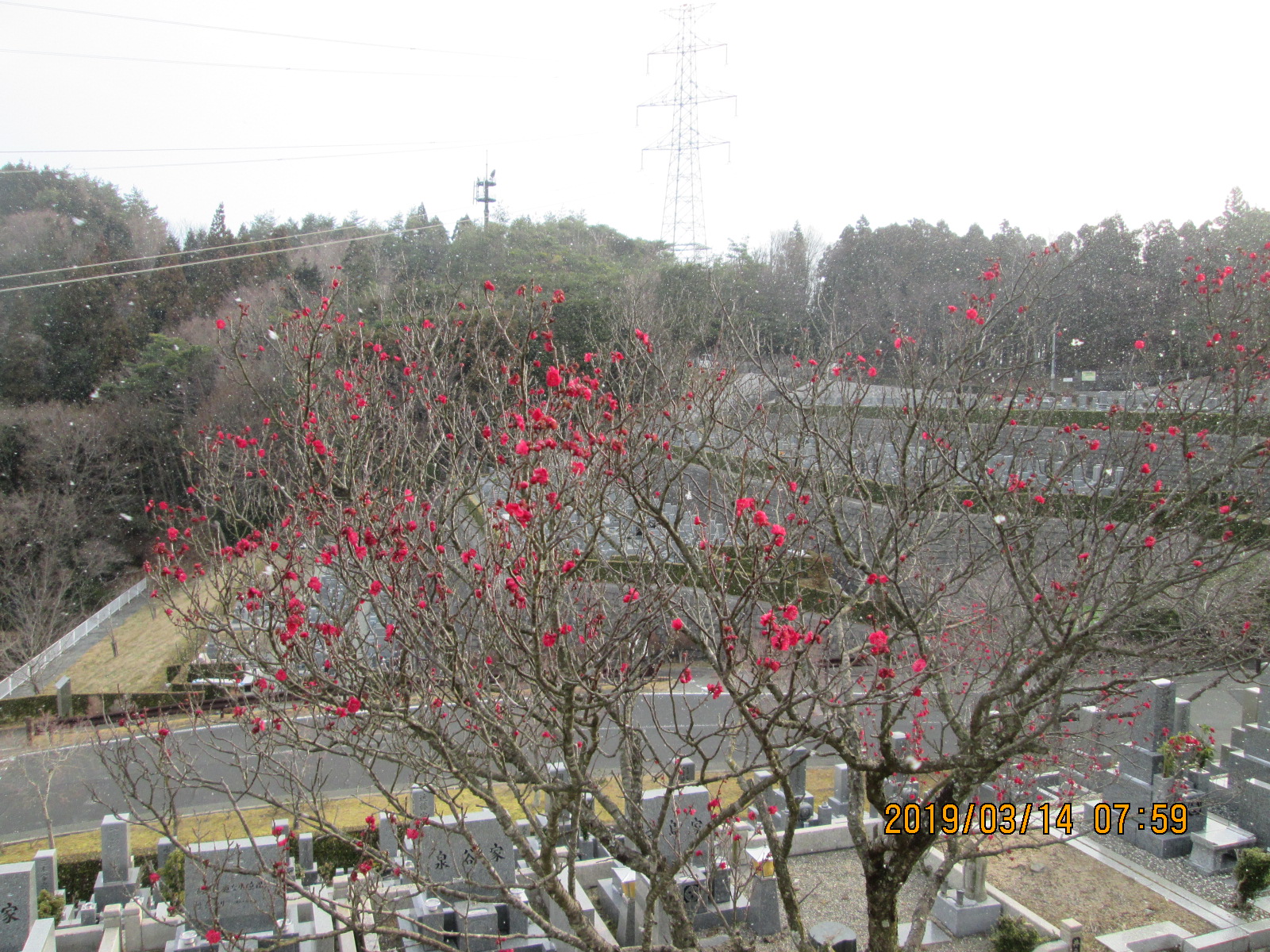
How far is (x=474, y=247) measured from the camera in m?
21.3

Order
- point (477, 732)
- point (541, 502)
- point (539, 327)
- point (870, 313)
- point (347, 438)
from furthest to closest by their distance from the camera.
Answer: point (870, 313) < point (347, 438) < point (539, 327) < point (477, 732) < point (541, 502)

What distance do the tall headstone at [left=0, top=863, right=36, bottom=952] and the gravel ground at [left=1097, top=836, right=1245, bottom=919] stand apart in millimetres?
8521

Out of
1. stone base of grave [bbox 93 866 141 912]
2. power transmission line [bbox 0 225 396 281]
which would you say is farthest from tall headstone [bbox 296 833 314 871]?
power transmission line [bbox 0 225 396 281]

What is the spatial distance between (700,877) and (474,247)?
18.2 m

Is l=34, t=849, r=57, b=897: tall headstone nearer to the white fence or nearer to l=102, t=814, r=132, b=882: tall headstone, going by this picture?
l=102, t=814, r=132, b=882: tall headstone

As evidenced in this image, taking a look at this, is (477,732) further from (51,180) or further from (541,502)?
(51,180)

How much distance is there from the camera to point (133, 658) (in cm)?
1312

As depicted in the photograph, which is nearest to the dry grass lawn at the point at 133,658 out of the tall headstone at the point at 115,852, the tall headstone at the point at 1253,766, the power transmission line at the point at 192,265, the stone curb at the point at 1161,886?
the tall headstone at the point at 115,852

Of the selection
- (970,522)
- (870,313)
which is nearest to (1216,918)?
(970,522)

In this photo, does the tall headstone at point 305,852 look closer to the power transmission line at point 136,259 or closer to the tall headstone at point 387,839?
the tall headstone at point 387,839

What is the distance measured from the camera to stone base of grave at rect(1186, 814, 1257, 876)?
22.2 ft

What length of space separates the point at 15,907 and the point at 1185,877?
8.90 meters

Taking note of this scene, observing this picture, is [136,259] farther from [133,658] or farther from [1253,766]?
[1253,766]
